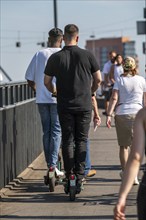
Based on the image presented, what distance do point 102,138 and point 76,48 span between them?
27.5 feet

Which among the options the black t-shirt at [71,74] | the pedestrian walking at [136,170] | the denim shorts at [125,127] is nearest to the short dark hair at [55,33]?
the black t-shirt at [71,74]

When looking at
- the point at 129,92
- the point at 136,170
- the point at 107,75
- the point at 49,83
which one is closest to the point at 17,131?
the point at 129,92

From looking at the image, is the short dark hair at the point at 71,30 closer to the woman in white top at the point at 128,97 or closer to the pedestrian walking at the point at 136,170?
the woman in white top at the point at 128,97

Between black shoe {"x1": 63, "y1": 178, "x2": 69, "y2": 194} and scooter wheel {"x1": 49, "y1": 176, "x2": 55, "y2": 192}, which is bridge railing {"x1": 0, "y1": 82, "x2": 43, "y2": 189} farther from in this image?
black shoe {"x1": 63, "y1": 178, "x2": 69, "y2": 194}

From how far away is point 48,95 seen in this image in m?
10.8

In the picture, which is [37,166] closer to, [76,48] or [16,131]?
[16,131]

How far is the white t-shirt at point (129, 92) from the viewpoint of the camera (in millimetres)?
10984

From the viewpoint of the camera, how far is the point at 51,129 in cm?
1083

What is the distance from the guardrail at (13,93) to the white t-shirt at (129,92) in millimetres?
1423

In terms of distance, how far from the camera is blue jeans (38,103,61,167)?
10.8 meters

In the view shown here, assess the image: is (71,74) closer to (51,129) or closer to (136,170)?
(51,129)

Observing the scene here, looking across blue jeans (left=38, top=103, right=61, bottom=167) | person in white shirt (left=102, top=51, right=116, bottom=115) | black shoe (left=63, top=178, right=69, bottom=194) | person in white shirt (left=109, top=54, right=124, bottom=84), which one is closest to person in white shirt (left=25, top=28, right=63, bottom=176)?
blue jeans (left=38, top=103, right=61, bottom=167)

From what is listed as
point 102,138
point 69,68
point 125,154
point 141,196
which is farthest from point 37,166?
point 141,196

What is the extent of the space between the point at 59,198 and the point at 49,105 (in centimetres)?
129
